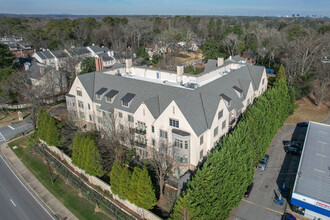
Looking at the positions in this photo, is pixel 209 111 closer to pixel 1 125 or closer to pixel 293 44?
pixel 1 125

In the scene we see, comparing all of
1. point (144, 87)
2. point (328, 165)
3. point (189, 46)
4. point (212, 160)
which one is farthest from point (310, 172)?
point (189, 46)

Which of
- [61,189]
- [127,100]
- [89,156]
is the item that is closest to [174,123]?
[127,100]

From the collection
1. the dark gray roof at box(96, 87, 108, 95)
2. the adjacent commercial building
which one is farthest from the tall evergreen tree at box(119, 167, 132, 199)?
the adjacent commercial building

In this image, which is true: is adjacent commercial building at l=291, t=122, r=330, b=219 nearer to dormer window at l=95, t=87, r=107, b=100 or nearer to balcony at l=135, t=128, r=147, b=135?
balcony at l=135, t=128, r=147, b=135

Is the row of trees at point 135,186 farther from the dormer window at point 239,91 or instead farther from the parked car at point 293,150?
the parked car at point 293,150

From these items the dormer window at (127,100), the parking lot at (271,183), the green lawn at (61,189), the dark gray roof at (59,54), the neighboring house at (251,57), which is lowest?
the green lawn at (61,189)

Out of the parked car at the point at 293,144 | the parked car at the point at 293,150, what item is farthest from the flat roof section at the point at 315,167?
the parked car at the point at 293,150
